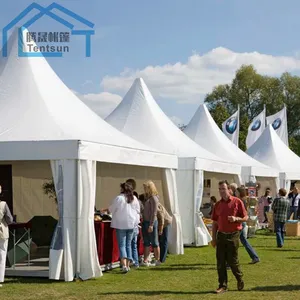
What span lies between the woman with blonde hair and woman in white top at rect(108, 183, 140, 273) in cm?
47

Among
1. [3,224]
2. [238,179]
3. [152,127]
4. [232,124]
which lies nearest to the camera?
[3,224]

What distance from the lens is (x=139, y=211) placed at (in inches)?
413

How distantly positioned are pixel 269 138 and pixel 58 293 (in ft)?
65.1

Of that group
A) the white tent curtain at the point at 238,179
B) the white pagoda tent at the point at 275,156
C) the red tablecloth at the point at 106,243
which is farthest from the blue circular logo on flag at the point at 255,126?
the red tablecloth at the point at 106,243

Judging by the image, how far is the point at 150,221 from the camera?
10734mm

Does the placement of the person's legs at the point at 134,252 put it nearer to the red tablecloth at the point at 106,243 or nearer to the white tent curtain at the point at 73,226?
the red tablecloth at the point at 106,243

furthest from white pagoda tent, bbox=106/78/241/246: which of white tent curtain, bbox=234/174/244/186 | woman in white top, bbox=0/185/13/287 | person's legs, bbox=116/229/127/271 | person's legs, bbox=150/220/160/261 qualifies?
woman in white top, bbox=0/185/13/287

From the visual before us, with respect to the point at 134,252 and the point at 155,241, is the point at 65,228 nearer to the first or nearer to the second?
the point at 134,252

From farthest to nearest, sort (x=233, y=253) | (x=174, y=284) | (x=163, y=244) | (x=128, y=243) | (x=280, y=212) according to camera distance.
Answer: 1. (x=280, y=212)
2. (x=163, y=244)
3. (x=128, y=243)
4. (x=174, y=284)
5. (x=233, y=253)

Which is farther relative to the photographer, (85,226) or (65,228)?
(85,226)

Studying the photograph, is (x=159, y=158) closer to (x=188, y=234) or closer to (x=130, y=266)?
(x=130, y=266)

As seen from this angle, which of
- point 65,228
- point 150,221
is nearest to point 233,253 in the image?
point 65,228

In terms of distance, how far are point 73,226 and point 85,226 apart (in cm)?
20

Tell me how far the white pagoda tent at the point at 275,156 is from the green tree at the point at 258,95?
2415cm
